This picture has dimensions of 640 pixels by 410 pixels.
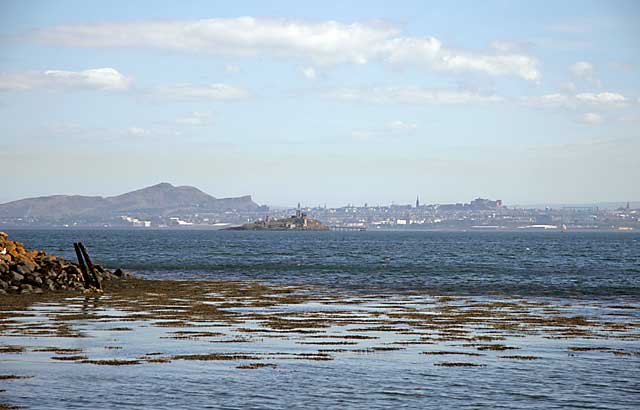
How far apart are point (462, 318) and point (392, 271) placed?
4249 cm

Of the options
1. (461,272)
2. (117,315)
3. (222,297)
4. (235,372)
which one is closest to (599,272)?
(461,272)

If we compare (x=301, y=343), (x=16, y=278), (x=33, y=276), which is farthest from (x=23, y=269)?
(x=301, y=343)

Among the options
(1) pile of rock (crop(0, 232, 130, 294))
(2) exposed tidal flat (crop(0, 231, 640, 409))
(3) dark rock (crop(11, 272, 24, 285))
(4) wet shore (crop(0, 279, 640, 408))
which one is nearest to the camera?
(2) exposed tidal flat (crop(0, 231, 640, 409))

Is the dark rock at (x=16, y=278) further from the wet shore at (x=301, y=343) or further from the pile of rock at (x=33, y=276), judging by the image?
the wet shore at (x=301, y=343)

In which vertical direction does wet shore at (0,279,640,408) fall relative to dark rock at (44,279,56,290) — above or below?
below

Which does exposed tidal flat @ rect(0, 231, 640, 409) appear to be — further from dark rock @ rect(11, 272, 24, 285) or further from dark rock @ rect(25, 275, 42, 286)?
dark rock @ rect(11, 272, 24, 285)

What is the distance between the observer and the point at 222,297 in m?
47.3

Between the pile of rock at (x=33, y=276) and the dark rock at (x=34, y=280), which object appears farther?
the dark rock at (x=34, y=280)

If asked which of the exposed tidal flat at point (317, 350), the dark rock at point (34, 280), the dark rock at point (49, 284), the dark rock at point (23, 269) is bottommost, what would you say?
the exposed tidal flat at point (317, 350)

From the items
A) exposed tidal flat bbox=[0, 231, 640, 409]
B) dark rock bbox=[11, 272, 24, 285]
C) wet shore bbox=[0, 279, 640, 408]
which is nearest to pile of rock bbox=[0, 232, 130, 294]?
dark rock bbox=[11, 272, 24, 285]

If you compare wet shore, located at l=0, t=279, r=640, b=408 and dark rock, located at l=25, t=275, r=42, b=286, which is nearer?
wet shore, located at l=0, t=279, r=640, b=408

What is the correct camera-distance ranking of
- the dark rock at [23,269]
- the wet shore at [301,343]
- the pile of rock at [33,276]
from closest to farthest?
the wet shore at [301,343] → the pile of rock at [33,276] → the dark rock at [23,269]

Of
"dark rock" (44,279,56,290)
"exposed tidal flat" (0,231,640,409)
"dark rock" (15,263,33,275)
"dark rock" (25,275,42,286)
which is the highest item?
"dark rock" (15,263,33,275)

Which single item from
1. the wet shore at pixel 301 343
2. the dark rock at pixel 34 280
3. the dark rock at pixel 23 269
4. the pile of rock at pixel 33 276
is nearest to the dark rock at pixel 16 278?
the pile of rock at pixel 33 276
